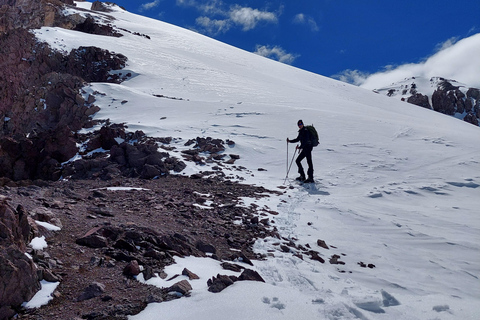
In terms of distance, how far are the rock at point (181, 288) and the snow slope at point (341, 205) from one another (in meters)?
0.14

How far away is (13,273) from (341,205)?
7.75 meters

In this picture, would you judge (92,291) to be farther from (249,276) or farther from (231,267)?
(231,267)

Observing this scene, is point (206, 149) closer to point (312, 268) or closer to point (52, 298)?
point (312, 268)

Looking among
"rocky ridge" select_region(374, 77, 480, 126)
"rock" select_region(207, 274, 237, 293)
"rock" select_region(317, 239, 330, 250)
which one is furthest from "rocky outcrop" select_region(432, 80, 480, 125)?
"rock" select_region(207, 274, 237, 293)

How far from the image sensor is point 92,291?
361cm

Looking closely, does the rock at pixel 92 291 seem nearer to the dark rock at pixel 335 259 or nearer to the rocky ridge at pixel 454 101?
Result: the dark rock at pixel 335 259

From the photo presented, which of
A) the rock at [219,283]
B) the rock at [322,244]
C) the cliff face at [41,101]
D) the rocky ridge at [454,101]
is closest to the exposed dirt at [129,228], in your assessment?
the rock at [219,283]

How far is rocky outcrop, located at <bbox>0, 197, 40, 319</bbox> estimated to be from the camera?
317 centimetres

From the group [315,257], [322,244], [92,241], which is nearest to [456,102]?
[322,244]

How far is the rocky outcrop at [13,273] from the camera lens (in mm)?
3166

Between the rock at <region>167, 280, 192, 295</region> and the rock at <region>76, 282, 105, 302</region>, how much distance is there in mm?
687

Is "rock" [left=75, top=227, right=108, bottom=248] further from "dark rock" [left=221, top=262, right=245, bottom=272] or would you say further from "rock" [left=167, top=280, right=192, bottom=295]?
"dark rock" [left=221, top=262, right=245, bottom=272]

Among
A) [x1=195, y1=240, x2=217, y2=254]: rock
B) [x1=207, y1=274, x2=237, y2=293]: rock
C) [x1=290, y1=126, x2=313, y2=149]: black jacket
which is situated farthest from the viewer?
[x1=290, y1=126, x2=313, y2=149]: black jacket

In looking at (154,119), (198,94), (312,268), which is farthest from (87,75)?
(312,268)
